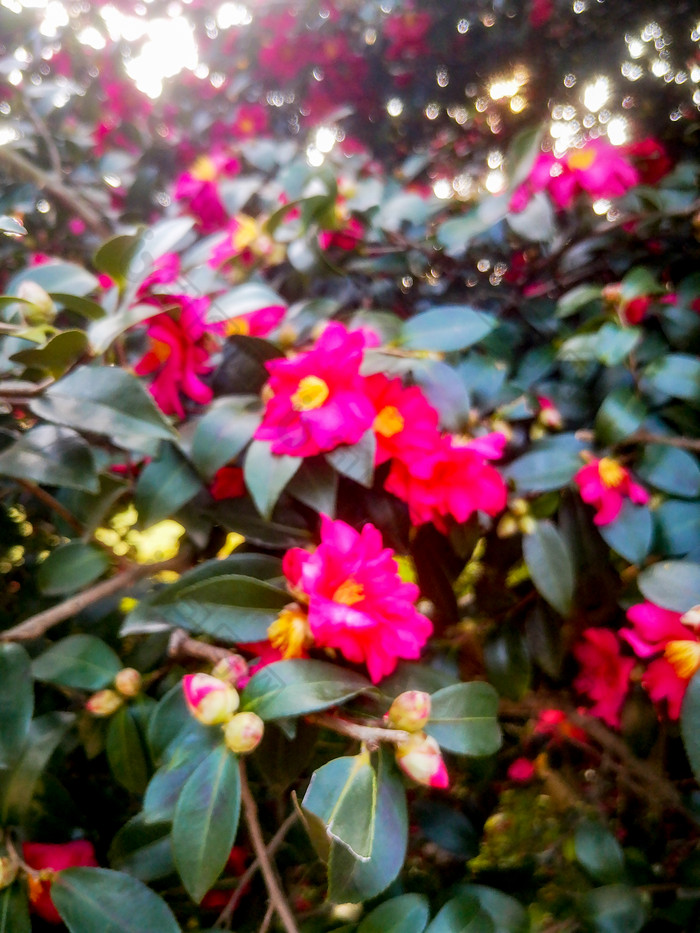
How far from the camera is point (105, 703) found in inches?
21.3

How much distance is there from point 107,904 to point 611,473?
580 millimetres

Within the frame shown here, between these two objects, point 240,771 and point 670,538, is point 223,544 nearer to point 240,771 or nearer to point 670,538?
point 240,771

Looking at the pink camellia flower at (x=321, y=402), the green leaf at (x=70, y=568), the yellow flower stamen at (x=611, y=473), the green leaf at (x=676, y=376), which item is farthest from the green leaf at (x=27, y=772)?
the green leaf at (x=676, y=376)

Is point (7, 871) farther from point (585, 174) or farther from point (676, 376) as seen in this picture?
point (585, 174)

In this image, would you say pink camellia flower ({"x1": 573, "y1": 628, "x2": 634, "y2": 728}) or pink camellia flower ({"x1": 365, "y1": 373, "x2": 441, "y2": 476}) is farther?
pink camellia flower ({"x1": 573, "y1": 628, "x2": 634, "y2": 728})

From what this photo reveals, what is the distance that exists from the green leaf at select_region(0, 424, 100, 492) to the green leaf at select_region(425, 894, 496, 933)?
435 mm

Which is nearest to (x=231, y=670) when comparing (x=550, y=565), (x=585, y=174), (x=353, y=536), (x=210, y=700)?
(x=210, y=700)

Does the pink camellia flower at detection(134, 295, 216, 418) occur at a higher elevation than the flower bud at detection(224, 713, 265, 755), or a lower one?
higher

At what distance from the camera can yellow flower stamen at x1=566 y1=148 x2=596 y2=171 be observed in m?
0.88

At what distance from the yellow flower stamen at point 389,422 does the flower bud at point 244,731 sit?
257 mm

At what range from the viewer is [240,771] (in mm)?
440

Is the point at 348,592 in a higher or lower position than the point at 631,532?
higher

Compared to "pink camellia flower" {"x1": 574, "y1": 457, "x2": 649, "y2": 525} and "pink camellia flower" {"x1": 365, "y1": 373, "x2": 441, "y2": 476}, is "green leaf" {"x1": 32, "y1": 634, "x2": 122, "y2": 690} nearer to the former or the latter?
"pink camellia flower" {"x1": 365, "y1": 373, "x2": 441, "y2": 476}

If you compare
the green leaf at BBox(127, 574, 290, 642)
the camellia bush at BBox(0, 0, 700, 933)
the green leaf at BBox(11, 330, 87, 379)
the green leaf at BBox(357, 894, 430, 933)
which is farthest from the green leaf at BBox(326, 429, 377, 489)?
the green leaf at BBox(357, 894, 430, 933)
